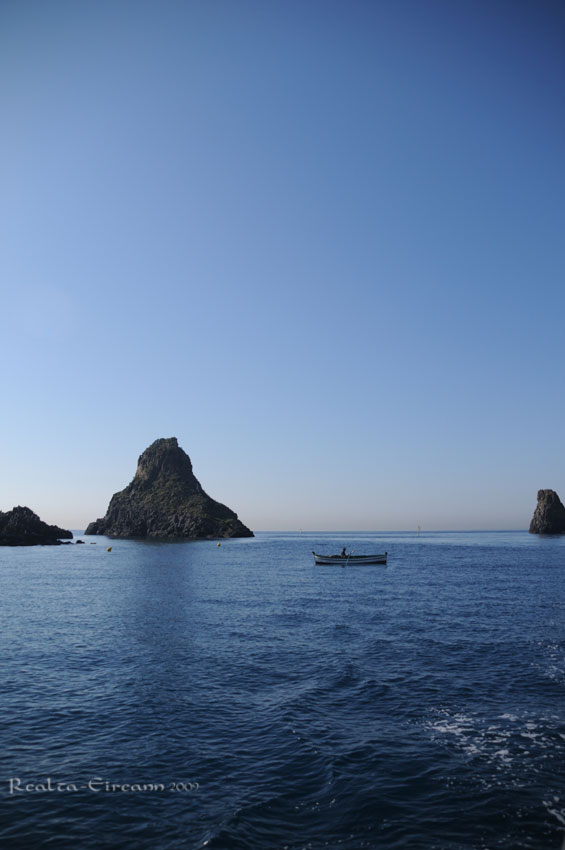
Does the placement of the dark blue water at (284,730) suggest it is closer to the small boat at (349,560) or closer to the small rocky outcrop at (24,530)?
the small boat at (349,560)

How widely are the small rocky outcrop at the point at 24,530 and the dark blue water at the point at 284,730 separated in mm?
136362

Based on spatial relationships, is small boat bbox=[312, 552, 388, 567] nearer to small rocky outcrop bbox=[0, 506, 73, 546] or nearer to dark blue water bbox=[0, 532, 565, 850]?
dark blue water bbox=[0, 532, 565, 850]

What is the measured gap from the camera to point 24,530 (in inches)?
6565

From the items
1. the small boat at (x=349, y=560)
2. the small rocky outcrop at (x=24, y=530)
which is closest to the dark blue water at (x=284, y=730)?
the small boat at (x=349, y=560)

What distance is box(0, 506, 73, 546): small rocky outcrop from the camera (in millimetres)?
162750

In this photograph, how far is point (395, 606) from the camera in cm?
5022

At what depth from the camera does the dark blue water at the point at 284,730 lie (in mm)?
14109

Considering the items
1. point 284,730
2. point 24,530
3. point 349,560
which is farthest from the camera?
point 24,530

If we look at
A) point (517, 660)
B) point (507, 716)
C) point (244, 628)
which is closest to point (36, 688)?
point (244, 628)

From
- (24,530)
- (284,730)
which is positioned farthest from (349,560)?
(24,530)

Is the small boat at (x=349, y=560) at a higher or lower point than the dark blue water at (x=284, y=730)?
lower

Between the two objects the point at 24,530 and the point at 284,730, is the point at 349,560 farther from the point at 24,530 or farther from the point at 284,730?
the point at 24,530

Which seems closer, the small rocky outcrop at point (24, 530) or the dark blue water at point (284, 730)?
the dark blue water at point (284, 730)

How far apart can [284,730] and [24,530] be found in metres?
174
